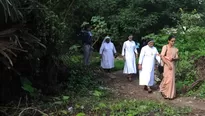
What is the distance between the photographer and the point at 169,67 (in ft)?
31.1

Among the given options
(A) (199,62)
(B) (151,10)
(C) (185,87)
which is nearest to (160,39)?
(A) (199,62)

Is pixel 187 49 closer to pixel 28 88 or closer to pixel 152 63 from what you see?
pixel 152 63

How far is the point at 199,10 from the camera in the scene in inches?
786

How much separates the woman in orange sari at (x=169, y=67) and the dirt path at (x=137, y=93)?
23cm

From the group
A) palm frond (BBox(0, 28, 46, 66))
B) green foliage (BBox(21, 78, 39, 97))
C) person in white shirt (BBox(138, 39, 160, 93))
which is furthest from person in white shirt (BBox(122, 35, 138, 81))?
palm frond (BBox(0, 28, 46, 66))

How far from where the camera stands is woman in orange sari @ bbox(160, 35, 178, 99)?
9.45m

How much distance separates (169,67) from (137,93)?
4.77ft

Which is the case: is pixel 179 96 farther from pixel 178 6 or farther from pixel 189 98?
pixel 178 6

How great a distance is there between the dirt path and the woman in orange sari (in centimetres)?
23

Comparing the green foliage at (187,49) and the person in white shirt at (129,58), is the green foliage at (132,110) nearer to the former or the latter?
the green foliage at (187,49)

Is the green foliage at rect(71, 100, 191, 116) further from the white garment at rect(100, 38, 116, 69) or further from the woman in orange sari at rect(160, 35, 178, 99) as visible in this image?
the white garment at rect(100, 38, 116, 69)

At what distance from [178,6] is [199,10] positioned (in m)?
1.88

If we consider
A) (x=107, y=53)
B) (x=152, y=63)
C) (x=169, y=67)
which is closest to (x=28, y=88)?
(x=169, y=67)

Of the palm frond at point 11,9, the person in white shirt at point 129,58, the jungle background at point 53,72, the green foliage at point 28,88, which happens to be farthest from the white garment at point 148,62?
the palm frond at point 11,9
